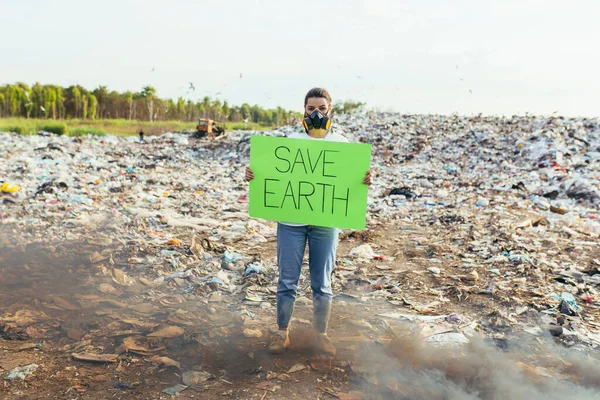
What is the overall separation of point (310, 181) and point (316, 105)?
394 mm

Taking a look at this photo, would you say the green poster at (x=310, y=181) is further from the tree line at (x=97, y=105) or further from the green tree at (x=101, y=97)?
the green tree at (x=101, y=97)

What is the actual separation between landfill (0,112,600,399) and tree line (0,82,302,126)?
26174mm

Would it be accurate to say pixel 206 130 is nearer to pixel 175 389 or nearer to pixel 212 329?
pixel 212 329

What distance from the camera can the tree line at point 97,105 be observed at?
111 feet

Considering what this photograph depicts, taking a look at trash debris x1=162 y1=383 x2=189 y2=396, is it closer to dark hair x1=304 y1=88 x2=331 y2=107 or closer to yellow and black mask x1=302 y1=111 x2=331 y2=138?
yellow and black mask x1=302 y1=111 x2=331 y2=138

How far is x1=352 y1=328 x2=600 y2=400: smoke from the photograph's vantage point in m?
2.09

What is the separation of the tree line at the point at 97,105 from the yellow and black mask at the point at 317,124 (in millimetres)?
29919

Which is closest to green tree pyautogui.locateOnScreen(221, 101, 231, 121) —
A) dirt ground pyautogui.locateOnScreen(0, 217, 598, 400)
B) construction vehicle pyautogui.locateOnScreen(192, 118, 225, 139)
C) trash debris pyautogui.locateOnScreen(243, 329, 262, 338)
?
construction vehicle pyautogui.locateOnScreen(192, 118, 225, 139)

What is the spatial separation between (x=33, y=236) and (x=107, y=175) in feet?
12.6

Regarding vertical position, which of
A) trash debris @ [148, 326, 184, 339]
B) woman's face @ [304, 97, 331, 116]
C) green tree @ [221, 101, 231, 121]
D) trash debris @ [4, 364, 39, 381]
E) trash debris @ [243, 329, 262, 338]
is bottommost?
trash debris @ [4, 364, 39, 381]

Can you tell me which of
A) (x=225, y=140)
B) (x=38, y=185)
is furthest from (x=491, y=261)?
(x=225, y=140)

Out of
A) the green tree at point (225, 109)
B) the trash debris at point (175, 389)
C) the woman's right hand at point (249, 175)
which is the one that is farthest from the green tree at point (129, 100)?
the trash debris at point (175, 389)

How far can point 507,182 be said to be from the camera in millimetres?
8672

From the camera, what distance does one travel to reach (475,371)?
2277 mm
